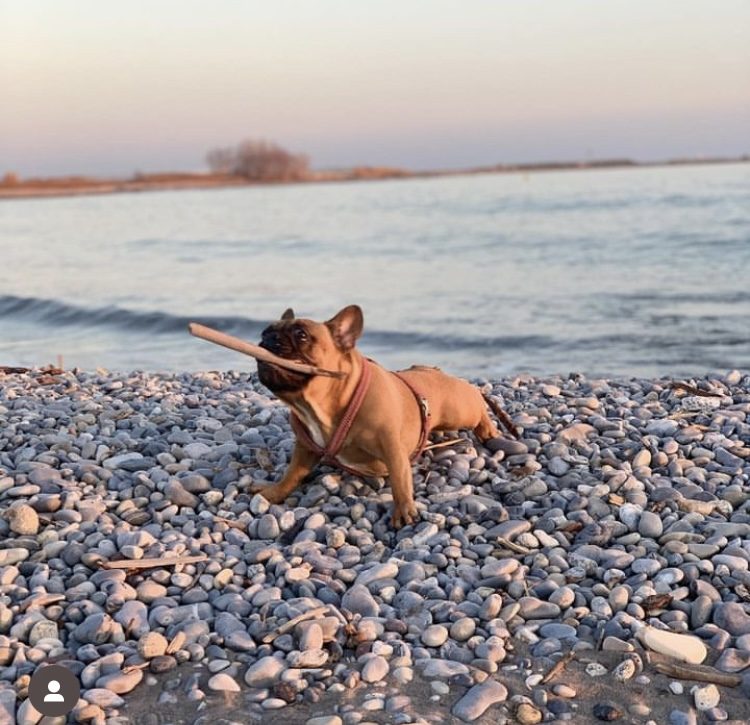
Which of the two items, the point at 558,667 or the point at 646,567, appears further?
the point at 646,567

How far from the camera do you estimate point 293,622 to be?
11.5ft

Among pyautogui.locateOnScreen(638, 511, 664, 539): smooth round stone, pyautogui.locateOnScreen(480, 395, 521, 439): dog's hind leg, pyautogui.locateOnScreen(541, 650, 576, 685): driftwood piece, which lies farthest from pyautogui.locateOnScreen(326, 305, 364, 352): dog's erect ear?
pyautogui.locateOnScreen(541, 650, 576, 685): driftwood piece

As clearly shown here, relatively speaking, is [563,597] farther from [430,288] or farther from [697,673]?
[430,288]

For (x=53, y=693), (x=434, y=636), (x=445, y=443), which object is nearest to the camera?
(x=53, y=693)

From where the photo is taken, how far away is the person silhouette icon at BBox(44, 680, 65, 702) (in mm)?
3115

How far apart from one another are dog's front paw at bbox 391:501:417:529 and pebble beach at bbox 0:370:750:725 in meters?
0.06

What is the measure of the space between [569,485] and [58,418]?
3.07 metres

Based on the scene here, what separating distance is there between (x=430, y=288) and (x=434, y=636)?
15.0 metres

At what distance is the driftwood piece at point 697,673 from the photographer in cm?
324

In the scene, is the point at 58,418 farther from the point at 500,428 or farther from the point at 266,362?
the point at 500,428

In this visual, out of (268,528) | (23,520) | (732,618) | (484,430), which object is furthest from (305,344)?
(732,618)

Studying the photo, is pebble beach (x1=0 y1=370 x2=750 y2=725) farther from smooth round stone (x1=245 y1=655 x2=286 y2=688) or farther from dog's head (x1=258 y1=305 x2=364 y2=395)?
dog's head (x1=258 y1=305 x2=364 y2=395)

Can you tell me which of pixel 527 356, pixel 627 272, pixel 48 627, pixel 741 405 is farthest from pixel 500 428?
pixel 627 272

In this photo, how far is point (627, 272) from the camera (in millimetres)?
19234
